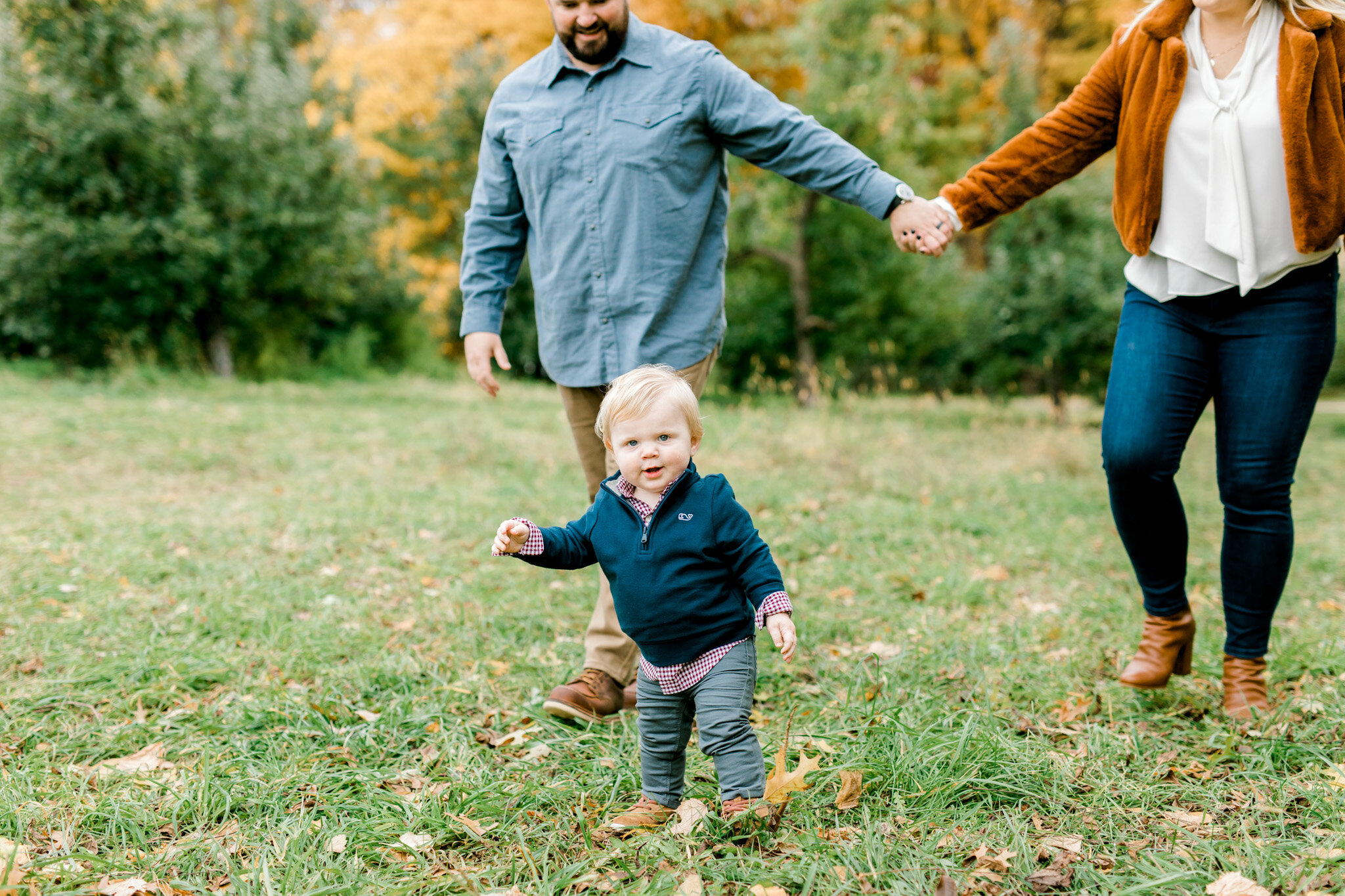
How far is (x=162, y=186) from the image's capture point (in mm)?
11805

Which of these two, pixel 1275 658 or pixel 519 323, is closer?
pixel 1275 658

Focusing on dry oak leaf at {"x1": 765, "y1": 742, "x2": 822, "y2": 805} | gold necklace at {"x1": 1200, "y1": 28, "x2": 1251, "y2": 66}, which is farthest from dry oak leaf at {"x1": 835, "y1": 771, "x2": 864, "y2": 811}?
gold necklace at {"x1": 1200, "y1": 28, "x2": 1251, "y2": 66}

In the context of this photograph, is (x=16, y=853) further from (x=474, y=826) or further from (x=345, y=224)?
(x=345, y=224)

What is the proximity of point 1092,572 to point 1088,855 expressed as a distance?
116 inches

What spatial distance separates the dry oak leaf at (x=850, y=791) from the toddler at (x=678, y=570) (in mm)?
215

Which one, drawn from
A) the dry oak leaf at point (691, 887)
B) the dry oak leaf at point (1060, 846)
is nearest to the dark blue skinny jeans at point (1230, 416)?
the dry oak leaf at point (1060, 846)

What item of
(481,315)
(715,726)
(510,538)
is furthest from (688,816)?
(481,315)

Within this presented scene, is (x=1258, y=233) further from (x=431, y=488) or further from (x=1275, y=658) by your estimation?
(x=431, y=488)

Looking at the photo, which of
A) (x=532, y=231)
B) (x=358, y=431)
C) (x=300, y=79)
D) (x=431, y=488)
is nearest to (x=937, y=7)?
(x=300, y=79)

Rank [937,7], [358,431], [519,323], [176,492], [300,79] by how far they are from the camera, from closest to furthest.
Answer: [176,492] → [358,431] → [300,79] → [519,323] → [937,7]

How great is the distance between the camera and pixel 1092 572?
189 inches

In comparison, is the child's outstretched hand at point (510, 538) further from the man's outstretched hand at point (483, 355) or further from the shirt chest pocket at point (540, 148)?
the shirt chest pocket at point (540, 148)

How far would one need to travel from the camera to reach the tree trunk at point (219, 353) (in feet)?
42.8

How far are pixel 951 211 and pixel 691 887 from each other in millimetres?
2246
